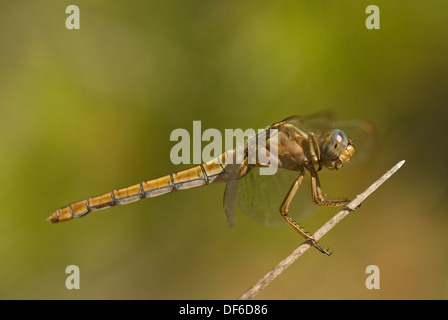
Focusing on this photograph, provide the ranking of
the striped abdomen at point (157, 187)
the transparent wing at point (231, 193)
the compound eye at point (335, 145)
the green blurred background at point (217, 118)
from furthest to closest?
the green blurred background at point (217, 118) → the striped abdomen at point (157, 187) → the transparent wing at point (231, 193) → the compound eye at point (335, 145)

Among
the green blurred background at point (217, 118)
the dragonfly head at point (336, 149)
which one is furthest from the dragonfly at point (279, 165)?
the green blurred background at point (217, 118)

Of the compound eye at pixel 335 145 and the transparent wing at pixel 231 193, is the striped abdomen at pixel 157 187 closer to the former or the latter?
the transparent wing at pixel 231 193

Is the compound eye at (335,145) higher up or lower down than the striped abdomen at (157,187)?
higher up

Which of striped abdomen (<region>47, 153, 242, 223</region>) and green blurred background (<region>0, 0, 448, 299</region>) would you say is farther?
green blurred background (<region>0, 0, 448, 299</region>)

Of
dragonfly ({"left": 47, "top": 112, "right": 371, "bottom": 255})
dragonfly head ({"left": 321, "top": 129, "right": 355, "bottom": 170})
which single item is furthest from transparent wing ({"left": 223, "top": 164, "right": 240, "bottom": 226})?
dragonfly head ({"left": 321, "top": 129, "right": 355, "bottom": 170})

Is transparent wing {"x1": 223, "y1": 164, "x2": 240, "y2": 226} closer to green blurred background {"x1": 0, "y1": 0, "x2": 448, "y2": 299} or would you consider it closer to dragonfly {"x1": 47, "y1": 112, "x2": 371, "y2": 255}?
dragonfly {"x1": 47, "y1": 112, "x2": 371, "y2": 255}

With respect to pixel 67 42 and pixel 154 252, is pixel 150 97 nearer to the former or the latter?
pixel 67 42
